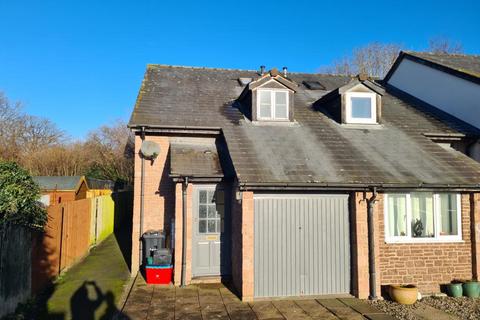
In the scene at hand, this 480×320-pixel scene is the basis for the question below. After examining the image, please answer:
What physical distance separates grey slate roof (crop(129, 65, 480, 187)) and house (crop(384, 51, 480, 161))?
2.78ft

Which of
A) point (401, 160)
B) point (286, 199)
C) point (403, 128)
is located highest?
point (403, 128)

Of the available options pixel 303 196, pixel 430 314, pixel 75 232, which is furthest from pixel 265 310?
pixel 75 232

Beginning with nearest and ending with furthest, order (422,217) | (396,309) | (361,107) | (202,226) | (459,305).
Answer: (396,309) < (459,305) < (422,217) < (202,226) < (361,107)

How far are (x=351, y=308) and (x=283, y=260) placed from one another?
1800 mm

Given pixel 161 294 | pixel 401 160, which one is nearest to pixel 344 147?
pixel 401 160

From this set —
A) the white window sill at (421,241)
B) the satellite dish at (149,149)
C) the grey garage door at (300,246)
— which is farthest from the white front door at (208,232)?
the white window sill at (421,241)

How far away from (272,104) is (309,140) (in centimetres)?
201

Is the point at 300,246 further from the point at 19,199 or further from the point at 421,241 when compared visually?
the point at 19,199

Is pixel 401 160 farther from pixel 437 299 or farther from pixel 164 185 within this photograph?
pixel 164 185

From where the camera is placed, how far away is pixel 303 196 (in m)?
8.65

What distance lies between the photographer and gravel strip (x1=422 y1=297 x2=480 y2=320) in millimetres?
7387

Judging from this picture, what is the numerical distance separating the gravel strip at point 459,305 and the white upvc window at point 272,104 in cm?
657

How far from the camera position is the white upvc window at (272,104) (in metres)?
11.6

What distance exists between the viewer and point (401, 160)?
32.0 feet
